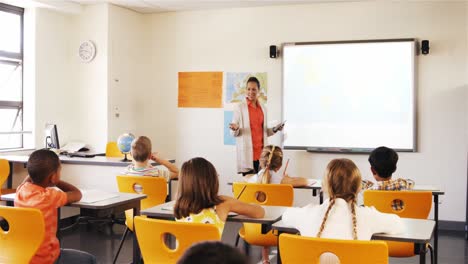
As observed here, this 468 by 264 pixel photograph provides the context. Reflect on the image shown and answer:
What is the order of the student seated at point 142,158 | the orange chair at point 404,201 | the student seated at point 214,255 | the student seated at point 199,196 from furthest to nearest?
the student seated at point 142,158 → the orange chair at point 404,201 → the student seated at point 199,196 → the student seated at point 214,255

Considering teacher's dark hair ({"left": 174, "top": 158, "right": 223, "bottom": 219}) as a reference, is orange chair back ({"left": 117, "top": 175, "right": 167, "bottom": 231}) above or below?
below

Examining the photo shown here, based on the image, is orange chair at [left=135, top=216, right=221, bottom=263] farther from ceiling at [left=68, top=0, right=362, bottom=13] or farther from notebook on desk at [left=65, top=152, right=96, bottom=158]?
ceiling at [left=68, top=0, right=362, bottom=13]

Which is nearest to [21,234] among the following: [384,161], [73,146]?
[384,161]

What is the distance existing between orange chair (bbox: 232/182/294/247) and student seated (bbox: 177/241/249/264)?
2640mm

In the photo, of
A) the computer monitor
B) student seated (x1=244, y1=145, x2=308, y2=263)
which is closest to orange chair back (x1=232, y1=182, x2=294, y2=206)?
student seated (x1=244, y1=145, x2=308, y2=263)

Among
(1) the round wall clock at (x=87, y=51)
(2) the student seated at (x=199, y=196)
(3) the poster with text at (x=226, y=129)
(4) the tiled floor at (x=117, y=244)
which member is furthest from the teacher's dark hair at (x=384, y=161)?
(1) the round wall clock at (x=87, y=51)

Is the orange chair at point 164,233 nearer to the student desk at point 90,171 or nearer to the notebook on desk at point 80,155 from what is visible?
the student desk at point 90,171

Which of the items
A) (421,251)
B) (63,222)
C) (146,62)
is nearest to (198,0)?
(146,62)

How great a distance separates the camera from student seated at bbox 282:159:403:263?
2.32 metres

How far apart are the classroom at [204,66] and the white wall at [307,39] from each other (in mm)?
12

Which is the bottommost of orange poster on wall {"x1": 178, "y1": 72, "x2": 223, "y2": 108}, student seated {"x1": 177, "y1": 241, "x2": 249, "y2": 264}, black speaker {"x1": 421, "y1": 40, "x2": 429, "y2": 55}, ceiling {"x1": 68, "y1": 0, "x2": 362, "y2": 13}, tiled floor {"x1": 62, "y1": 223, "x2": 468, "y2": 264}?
tiled floor {"x1": 62, "y1": 223, "x2": 468, "y2": 264}

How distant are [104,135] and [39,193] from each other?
386 centimetres

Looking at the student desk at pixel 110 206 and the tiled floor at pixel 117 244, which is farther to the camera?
the tiled floor at pixel 117 244

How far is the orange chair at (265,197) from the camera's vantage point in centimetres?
357
